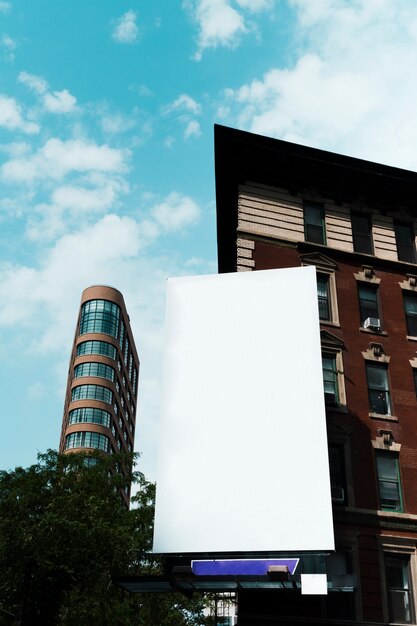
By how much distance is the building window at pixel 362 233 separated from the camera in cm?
2745

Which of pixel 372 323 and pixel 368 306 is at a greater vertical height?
pixel 368 306

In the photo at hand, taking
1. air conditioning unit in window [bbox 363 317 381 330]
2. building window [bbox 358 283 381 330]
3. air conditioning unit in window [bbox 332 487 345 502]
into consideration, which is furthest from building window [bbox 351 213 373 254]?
air conditioning unit in window [bbox 332 487 345 502]

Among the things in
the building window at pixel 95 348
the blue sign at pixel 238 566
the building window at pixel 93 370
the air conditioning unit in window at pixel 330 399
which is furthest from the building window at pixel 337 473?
the building window at pixel 95 348

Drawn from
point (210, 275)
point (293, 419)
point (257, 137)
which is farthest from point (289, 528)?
point (257, 137)

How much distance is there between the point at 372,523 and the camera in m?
21.2

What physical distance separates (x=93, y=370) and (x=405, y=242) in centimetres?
6636

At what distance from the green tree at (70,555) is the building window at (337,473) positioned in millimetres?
11816

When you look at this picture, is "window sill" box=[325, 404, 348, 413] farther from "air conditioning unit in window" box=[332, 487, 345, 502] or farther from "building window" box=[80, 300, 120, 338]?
"building window" box=[80, 300, 120, 338]

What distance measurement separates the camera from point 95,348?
90625mm

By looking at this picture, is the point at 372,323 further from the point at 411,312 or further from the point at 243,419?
the point at 243,419

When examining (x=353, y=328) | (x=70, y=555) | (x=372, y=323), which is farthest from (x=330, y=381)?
(x=70, y=555)

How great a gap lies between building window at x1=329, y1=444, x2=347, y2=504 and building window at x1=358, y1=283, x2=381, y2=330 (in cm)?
520

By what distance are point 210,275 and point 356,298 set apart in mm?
6153

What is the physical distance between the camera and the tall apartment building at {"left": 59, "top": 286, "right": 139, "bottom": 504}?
281 feet
